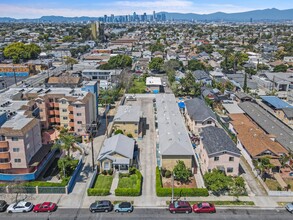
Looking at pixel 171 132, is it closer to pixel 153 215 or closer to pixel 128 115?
pixel 128 115

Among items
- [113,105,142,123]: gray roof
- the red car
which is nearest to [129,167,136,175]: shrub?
the red car

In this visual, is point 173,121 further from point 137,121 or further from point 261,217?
point 261,217

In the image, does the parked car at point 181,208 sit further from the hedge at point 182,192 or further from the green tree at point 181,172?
the green tree at point 181,172

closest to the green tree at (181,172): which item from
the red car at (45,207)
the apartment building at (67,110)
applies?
the red car at (45,207)


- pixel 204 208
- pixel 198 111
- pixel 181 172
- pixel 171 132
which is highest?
pixel 198 111

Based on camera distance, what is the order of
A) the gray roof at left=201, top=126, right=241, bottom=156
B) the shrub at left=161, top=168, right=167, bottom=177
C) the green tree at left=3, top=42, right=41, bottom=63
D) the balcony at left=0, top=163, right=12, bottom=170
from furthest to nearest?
1. the green tree at left=3, top=42, right=41, bottom=63
2. the shrub at left=161, top=168, right=167, bottom=177
3. the gray roof at left=201, top=126, right=241, bottom=156
4. the balcony at left=0, top=163, right=12, bottom=170

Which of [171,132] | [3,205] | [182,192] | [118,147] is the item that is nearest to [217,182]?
[182,192]

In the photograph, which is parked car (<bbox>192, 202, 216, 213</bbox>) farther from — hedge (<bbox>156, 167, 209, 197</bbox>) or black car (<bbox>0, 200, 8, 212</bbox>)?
black car (<bbox>0, 200, 8, 212</bbox>)
